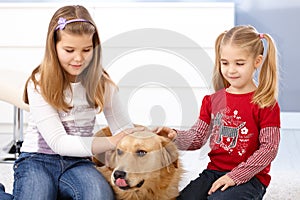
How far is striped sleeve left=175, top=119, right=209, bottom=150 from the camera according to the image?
1.60 meters

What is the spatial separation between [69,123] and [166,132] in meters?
0.28

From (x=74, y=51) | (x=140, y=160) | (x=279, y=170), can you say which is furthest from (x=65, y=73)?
(x=279, y=170)

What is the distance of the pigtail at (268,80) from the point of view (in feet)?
5.02

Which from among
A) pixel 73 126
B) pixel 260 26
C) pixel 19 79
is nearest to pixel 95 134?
pixel 73 126

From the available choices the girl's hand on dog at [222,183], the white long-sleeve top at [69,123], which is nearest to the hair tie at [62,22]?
the white long-sleeve top at [69,123]

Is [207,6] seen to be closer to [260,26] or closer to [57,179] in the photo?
[260,26]

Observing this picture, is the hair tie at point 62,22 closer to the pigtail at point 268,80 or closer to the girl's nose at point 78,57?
the girl's nose at point 78,57

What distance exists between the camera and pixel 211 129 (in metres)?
1.64

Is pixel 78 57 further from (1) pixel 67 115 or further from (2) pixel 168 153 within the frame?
(2) pixel 168 153

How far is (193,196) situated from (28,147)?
1.57 feet

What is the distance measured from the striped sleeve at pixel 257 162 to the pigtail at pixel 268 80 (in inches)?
3.5

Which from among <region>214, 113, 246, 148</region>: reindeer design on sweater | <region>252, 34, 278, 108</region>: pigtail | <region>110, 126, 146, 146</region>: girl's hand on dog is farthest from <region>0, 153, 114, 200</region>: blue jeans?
<region>252, 34, 278, 108</region>: pigtail

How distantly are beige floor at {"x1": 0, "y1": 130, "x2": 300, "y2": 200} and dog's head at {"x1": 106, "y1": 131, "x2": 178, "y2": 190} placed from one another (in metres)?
0.12

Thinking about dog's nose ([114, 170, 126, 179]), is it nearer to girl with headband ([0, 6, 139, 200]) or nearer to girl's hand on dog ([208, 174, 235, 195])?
girl with headband ([0, 6, 139, 200])
